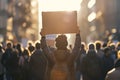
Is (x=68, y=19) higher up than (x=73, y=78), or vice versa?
(x=68, y=19)

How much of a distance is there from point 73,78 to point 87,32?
153 m

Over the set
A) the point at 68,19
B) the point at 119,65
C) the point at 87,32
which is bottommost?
the point at 87,32

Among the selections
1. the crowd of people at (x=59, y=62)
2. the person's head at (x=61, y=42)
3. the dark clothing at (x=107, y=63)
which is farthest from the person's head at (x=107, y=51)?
the person's head at (x=61, y=42)

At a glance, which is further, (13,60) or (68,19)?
(13,60)

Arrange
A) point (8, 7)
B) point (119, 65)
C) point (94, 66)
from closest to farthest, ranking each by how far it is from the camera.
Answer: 1. point (119, 65)
2. point (94, 66)
3. point (8, 7)

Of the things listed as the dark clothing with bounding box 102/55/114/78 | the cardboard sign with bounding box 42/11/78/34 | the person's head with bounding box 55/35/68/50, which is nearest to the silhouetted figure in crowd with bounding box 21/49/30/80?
the dark clothing with bounding box 102/55/114/78

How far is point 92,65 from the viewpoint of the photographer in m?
16.0

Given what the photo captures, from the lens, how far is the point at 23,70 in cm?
1783

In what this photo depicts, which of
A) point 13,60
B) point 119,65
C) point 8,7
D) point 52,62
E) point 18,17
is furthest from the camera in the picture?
point 18,17

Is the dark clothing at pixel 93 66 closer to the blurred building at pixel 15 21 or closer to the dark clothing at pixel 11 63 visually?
the dark clothing at pixel 11 63

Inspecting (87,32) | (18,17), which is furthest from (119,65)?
(87,32)

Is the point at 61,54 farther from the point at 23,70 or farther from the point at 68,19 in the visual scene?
the point at 23,70

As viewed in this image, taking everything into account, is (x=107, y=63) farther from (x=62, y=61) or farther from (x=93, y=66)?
(x=62, y=61)

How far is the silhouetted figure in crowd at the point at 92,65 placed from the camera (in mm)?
15945
